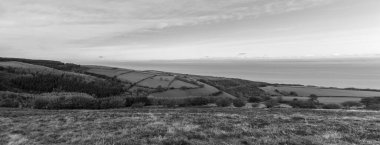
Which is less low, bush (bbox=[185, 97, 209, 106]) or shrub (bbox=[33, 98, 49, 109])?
shrub (bbox=[33, 98, 49, 109])

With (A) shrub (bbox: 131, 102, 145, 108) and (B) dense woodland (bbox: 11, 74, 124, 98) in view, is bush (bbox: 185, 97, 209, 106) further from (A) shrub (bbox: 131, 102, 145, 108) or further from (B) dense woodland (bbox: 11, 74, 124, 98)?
(B) dense woodland (bbox: 11, 74, 124, 98)

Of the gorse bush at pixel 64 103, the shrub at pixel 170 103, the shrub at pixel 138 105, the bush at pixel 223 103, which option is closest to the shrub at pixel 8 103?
the gorse bush at pixel 64 103

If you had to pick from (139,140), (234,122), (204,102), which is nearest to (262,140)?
(234,122)

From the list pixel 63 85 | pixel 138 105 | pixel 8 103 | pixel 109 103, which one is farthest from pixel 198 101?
pixel 63 85

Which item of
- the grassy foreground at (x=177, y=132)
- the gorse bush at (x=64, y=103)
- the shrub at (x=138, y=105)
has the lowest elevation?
the shrub at (x=138, y=105)

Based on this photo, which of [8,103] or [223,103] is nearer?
[8,103]

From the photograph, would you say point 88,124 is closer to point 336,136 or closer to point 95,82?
point 336,136

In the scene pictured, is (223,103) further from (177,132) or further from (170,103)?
(177,132)

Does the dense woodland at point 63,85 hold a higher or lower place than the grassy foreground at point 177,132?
lower

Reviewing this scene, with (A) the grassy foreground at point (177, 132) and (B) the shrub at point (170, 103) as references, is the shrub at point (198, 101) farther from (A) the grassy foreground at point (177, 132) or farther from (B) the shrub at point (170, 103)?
(A) the grassy foreground at point (177, 132)

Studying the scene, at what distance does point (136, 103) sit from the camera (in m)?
23.1

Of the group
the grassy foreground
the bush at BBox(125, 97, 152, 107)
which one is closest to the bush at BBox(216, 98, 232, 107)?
the bush at BBox(125, 97, 152, 107)

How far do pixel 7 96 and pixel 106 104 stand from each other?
33.5 ft

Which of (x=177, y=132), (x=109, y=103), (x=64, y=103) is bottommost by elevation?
(x=109, y=103)
